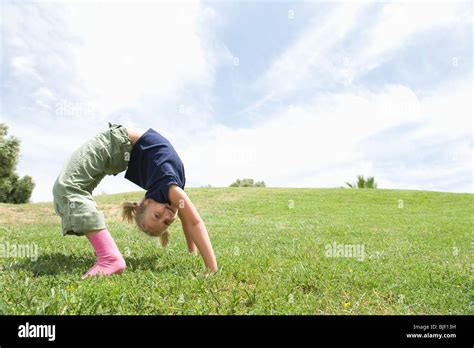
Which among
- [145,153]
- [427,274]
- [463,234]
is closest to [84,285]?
[145,153]

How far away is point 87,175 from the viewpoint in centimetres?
516

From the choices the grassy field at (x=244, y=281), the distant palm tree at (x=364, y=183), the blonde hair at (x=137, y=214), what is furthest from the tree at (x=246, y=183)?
the blonde hair at (x=137, y=214)

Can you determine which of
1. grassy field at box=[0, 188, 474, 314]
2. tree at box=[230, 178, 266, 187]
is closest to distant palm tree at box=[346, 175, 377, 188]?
tree at box=[230, 178, 266, 187]

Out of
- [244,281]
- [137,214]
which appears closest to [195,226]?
[244,281]

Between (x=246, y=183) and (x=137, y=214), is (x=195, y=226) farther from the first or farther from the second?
(x=246, y=183)

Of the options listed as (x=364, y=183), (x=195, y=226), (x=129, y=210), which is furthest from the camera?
(x=364, y=183)

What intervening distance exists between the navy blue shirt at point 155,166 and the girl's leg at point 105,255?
2.60 ft

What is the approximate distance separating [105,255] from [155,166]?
1.33 metres

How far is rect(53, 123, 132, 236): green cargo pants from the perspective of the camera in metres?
4.84

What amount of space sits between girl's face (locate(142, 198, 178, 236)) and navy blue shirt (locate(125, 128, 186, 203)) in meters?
0.09

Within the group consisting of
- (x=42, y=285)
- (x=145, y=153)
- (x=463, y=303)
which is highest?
(x=145, y=153)
